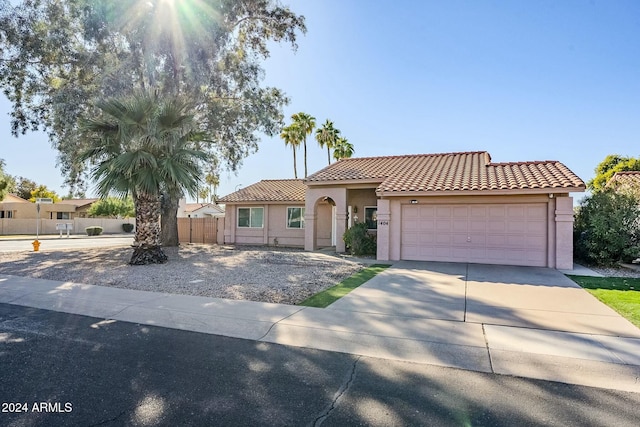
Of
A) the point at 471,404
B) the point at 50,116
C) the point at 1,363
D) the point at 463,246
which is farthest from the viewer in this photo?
the point at 50,116

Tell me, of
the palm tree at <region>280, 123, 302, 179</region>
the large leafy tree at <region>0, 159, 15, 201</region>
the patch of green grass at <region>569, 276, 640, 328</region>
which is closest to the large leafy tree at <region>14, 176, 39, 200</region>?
the large leafy tree at <region>0, 159, 15, 201</region>

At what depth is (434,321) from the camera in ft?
21.5

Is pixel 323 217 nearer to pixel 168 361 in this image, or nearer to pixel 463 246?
pixel 463 246

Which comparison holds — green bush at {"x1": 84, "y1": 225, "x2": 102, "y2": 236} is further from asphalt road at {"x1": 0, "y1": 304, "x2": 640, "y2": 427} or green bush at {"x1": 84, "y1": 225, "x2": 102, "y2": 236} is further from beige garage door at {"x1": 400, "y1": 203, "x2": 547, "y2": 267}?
asphalt road at {"x1": 0, "y1": 304, "x2": 640, "y2": 427}

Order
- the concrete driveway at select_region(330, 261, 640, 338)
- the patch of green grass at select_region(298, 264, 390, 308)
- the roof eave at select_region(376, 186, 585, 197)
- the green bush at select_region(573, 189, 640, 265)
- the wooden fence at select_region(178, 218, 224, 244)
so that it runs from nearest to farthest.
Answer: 1. the concrete driveway at select_region(330, 261, 640, 338)
2. the patch of green grass at select_region(298, 264, 390, 308)
3. the roof eave at select_region(376, 186, 585, 197)
4. the green bush at select_region(573, 189, 640, 265)
5. the wooden fence at select_region(178, 218, 224, 244)

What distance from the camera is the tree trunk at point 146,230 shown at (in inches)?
522

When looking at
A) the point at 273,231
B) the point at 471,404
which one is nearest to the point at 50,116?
the point at 273,231

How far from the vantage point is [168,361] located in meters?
4.78

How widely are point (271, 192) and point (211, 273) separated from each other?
1220 centimetres

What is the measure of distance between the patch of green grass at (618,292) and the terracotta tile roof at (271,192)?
14.4 m

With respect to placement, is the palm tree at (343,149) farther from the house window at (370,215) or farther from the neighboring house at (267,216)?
the house window at (370,215)

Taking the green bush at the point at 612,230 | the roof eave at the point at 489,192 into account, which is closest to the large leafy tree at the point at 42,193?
the roof eave at the point at 489,192

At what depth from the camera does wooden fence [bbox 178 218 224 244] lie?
80.7 ft

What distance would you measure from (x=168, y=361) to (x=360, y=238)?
12875mm
